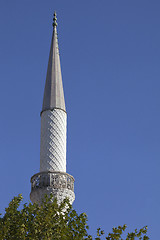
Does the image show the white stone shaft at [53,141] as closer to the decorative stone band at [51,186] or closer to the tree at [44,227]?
the decorative stone band at [51,186]

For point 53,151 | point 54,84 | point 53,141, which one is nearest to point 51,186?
point 53,151

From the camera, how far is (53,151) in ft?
75.9

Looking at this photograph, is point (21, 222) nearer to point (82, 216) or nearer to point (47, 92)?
point (82, 216)

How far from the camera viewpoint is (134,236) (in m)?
14.2

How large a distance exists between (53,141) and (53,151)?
491mm

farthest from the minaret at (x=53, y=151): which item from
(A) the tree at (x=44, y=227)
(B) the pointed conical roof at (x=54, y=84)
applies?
(A) the tree at (x=44, y=227)

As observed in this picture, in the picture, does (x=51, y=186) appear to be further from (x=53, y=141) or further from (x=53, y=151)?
(x=53, y=141)

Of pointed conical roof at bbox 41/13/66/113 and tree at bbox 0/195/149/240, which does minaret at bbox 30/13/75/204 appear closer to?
pointed conical roof at bbox 41/13/66/113

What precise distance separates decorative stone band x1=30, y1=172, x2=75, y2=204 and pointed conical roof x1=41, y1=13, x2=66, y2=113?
3423mm

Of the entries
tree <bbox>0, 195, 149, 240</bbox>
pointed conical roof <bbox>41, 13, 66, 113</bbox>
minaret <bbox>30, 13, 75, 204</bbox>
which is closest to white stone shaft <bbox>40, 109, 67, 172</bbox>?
minaret <bbox>30, 13, 75, 204</bbox>

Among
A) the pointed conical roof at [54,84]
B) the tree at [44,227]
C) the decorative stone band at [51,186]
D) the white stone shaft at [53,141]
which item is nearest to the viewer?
the tree at [44,227]

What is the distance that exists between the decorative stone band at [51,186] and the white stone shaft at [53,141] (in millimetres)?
291

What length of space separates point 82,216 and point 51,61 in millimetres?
13245

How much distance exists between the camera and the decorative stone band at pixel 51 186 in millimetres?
22453
